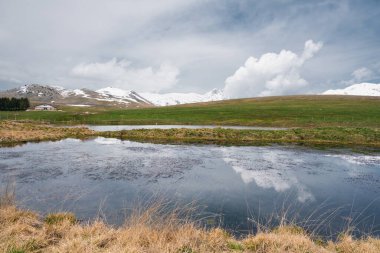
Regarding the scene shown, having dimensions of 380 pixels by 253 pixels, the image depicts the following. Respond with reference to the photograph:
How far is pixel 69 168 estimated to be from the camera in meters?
24.1

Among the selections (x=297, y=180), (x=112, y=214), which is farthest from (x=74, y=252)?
(x=297, y=180)

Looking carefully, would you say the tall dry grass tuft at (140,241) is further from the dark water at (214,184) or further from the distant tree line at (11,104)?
the distant tree line at (11,104)

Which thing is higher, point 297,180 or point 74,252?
point 74,252

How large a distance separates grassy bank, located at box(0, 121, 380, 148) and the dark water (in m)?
11.2

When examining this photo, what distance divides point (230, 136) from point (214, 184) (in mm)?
29780

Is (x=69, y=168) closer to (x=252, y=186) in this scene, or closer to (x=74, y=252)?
(x=252, y=186)

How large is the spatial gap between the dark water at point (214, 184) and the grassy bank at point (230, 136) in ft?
36.9

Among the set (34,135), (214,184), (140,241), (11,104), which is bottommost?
(214,184)

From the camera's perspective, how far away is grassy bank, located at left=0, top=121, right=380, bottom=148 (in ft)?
144

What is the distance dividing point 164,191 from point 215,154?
52.0ft

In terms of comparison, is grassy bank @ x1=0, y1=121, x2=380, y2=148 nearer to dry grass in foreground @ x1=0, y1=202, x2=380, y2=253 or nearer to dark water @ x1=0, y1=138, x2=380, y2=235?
dark water @ x1=0, y1=138, x2=380, y2=235

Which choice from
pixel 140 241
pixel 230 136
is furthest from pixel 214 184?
pixel 230 136

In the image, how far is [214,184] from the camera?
1989cm

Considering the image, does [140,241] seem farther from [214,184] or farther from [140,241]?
[214,184]
